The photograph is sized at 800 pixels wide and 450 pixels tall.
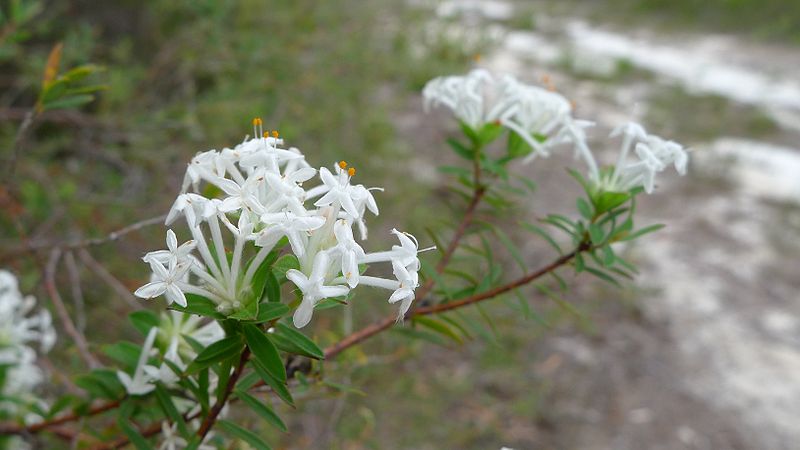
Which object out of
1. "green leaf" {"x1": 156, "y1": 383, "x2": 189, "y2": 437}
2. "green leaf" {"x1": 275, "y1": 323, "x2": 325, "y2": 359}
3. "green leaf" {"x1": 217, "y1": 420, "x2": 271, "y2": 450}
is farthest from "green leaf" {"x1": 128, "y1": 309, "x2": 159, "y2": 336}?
"green leaf" {"x1": 275, "y1": 323, "x2": 325, "y2": 359}

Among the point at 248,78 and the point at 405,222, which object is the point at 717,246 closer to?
the point at 405,222

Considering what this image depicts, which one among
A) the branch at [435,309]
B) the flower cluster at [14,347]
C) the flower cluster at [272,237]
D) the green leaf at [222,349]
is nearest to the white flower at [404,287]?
the flower cluster at [272,237]

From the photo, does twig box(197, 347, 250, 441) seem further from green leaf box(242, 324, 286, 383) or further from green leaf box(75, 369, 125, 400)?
green leaf box(75, 369, 125, 400)

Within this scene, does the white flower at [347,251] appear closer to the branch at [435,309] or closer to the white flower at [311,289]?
the white flower at [311,289]

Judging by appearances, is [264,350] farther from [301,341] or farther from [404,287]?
[404,287]

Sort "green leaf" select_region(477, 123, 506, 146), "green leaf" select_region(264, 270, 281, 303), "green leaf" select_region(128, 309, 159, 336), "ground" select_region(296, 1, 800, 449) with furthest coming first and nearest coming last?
"ground" select_region(296, 1, 800, 449) < "green leaf" select_region(477, 123, 506, 146) < "green leaf" select_region(128, 309, 159, 336) < "green leaf" select_region(264, 270, 281, 303)

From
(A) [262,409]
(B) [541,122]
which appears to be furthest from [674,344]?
(A) [262,409]
